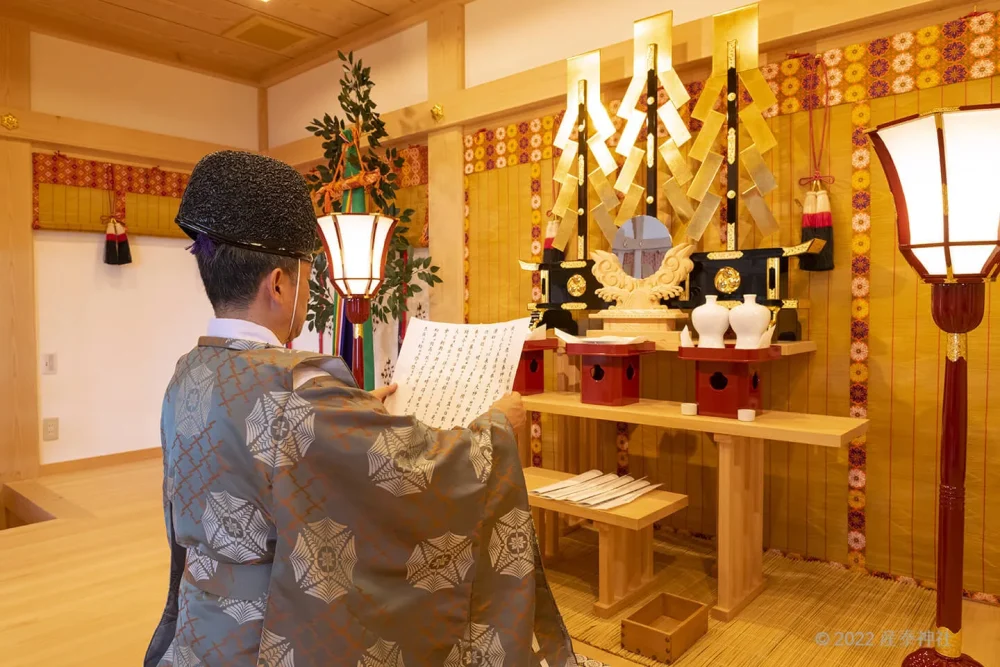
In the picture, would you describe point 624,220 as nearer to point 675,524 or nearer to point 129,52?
point 675,524

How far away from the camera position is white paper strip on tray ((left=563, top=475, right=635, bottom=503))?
239 centimetres

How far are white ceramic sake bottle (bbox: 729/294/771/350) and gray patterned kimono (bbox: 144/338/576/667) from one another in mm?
1427

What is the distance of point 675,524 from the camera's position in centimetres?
322

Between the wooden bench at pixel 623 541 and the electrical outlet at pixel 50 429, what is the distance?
3.57 metres

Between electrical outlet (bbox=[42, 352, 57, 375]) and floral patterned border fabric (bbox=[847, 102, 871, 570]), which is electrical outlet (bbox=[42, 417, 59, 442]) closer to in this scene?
electrical outlet (bbox=[42, 352, 57, 375])

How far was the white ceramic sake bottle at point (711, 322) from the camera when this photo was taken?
2.35m

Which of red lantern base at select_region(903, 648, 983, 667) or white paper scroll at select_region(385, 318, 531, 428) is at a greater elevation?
white paper scroll at select_region(385, 318, 531, 428)

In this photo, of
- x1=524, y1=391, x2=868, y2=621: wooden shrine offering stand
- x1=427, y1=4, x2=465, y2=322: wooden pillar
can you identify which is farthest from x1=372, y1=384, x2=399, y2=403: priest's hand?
x1=427, y1=4, x2=465, y2=322: wooden pillar

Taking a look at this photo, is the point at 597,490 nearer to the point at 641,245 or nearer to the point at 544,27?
the point at 641,245

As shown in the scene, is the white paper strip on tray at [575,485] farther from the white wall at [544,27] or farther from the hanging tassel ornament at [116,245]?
the hanging tassel ornament at [116,245]

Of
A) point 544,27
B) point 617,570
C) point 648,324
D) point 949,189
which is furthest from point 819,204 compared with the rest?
point 544,27

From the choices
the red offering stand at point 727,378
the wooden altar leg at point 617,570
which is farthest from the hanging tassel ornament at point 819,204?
the wooden altar leg at point 617,570

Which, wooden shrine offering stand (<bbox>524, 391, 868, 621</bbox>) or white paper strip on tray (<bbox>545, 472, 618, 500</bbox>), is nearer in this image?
wooden shrine offering stand (<bbox>524, 391, 868, 621</bbox>)

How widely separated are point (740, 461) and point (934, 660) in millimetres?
813
